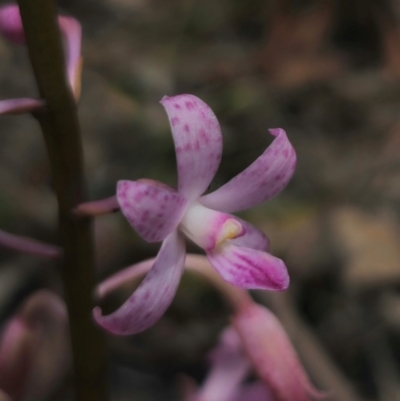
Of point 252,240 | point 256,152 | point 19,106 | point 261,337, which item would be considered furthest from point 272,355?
point 256,152

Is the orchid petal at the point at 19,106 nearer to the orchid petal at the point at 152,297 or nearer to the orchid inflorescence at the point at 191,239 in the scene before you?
the orchid inflorescence at the point at 191,239

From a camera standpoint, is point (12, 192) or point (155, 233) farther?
point (12, 192)

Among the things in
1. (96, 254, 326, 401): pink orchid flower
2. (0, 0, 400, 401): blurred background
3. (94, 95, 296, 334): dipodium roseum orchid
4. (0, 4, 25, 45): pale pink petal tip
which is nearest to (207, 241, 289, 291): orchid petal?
(94, 95, 296, 334): dipodium roseum orchid

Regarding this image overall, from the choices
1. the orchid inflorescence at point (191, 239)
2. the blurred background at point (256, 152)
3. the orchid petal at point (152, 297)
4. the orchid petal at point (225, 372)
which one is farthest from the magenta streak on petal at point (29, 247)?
the blurred background at point (256, 152)

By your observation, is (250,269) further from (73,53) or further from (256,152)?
(256,152)

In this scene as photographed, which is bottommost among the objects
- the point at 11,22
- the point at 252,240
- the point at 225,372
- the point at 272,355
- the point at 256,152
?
the point at 256,152

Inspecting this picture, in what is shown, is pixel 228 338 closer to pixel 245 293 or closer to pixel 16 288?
pixel 245 293

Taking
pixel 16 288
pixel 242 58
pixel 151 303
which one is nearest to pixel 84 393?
pixel 151 303
